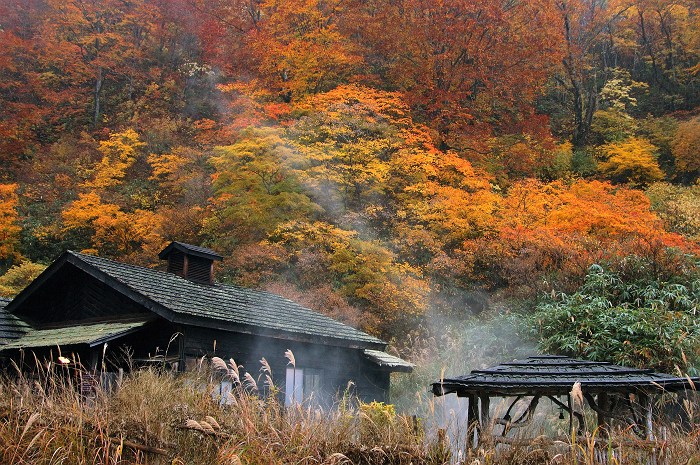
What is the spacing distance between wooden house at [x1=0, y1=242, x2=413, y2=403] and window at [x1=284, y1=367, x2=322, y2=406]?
23 mm

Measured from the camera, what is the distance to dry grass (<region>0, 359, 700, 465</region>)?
6.86 meters

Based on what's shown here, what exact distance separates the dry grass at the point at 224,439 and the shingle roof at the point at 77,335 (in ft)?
17.6

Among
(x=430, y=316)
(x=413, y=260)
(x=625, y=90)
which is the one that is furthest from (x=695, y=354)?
(x=625, y=90)

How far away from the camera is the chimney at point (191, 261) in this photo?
16953mm

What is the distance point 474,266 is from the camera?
2416 cm

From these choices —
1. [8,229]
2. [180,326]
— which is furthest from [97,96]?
[180,326]

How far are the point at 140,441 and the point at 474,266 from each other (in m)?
18.0

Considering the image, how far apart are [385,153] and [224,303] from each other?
1269 centimetres

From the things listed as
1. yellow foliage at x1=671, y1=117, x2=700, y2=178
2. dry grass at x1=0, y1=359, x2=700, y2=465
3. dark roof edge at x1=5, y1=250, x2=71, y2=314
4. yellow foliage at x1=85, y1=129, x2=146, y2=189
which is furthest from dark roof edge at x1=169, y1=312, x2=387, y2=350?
yellow foliage at x1=671, y1=117, x2=700, y2=178

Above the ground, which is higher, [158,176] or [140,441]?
[158,176]

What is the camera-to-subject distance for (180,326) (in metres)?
14.0

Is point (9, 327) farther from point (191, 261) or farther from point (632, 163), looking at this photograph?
point (632, 163)

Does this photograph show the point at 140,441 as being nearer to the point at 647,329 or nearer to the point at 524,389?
the point at 524,389

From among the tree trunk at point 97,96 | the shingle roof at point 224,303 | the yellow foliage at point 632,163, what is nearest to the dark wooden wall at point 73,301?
the shingle roof at point 224,303
